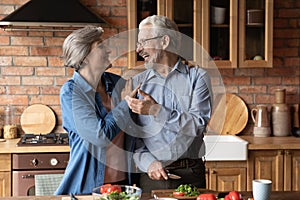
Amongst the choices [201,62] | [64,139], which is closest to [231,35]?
[201,62]

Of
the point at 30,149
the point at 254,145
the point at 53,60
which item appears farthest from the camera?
the point at 53,60

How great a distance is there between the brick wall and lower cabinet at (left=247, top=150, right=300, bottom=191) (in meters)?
0.58

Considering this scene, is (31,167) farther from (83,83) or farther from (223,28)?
(223,28)

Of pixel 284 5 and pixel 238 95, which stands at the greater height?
pixel 284 5

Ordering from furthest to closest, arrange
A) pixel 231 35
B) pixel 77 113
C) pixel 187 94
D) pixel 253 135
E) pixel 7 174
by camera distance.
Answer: pixel 253 135
pixel 231 35
pixel 7 174
pixel 187 94
pixel 77 113

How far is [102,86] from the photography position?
2.69 metres

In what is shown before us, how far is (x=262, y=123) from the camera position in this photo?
4.30 meters

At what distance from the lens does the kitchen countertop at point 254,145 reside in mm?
3701

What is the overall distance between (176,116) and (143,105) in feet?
0.64

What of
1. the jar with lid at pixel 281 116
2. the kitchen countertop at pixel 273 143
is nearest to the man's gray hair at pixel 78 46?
the kitchen countertop at pixel 273 143

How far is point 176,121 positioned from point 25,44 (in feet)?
6.91

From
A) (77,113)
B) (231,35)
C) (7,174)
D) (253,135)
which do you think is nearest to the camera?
(77,113)

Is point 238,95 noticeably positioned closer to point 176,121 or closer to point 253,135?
point 253,135

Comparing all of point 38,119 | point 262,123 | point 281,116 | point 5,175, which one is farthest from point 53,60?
point 281,116
